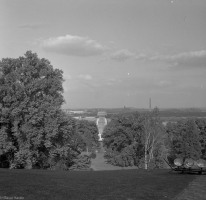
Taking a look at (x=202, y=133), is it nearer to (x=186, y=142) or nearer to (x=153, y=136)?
(x=186, y=142)

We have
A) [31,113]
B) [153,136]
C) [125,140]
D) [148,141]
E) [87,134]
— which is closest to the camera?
[31,113]

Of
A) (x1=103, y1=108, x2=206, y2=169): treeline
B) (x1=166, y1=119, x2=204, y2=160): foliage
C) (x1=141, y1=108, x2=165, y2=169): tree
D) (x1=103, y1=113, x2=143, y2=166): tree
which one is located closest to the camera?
(x1=141, y1=108, x2=165, y2=169): tree

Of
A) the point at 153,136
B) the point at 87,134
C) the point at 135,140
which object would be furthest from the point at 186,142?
the point at 87,134

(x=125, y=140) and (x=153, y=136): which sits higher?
(x=153, y=136)

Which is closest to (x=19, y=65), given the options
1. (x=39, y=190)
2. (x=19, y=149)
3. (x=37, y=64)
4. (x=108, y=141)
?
(x=37, y=64)

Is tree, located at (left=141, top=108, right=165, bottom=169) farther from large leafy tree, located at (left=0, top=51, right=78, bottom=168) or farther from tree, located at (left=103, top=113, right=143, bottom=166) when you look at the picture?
large leafy tree, located at (left=0, top=51, right=78, bottom=168)

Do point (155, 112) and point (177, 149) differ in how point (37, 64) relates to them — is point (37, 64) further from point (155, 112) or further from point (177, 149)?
point (177, 149)

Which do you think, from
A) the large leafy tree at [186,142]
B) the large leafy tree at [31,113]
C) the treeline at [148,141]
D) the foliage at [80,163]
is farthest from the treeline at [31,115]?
the large leafy tree at [186,142]

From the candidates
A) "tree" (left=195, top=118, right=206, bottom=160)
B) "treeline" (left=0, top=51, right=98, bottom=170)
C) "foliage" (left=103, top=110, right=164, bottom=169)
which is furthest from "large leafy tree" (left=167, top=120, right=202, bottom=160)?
"treeline" (left=0, top=51, right=98, bottom=170)
